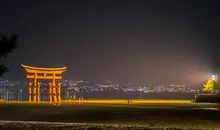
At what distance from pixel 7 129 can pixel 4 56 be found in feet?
8.96

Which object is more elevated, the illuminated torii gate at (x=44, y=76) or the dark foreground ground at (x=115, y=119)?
the illuminated torii gate at (x=44, y=76)

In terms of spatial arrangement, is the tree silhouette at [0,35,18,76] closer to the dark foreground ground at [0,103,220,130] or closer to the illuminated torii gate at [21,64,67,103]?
the dark foreground ground at [0,103,220,130]

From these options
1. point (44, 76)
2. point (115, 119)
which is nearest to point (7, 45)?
point (115, 119)

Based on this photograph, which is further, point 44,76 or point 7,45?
point 44,76

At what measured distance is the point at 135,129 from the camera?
623 inches

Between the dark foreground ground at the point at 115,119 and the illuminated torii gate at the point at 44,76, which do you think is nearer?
the dark foreground ground at the point at 115,119

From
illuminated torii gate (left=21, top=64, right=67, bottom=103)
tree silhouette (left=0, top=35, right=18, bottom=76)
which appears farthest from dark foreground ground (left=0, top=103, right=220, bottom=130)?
illuminated torii gate (left=21, top=64, right=67, bottom=103)

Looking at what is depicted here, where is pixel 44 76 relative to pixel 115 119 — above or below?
above

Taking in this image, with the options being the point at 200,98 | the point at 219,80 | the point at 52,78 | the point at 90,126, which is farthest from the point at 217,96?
the point at 90,126

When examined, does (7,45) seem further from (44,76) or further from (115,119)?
(44,76)

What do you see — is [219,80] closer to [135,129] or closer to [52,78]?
[52,78]

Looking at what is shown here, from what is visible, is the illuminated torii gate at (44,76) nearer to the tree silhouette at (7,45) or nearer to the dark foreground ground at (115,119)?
the dark foreground ground at (115,119)

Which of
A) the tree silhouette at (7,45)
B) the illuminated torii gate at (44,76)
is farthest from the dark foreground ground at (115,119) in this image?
the illuminated torii gate at (44,76)

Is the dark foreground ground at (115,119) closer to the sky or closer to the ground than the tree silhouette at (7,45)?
closer to the ground
